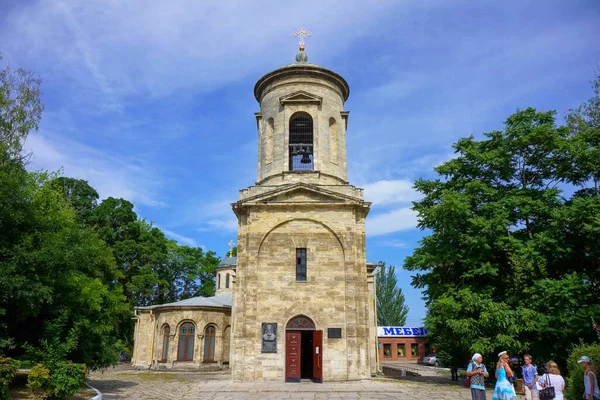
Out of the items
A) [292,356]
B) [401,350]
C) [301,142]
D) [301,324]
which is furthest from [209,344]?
[401,350]

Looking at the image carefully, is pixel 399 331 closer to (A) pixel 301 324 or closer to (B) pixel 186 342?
(B) pixel 186 342

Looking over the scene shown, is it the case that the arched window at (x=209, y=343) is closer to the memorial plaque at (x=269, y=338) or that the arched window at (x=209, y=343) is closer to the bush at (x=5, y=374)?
the memorial plaque at (x=269, y=338)

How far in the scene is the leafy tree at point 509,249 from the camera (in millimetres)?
16359

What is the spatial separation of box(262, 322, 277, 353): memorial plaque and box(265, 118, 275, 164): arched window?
7.45 metres

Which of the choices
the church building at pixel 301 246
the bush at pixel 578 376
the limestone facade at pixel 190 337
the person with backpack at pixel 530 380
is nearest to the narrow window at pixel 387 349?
the limestone facade at pixel 190 337

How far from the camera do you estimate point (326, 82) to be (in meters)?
22.4

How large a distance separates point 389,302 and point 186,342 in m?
31.2

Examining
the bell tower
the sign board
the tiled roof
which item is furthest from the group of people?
the sign board

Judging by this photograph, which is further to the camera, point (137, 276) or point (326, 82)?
point (137, 276)

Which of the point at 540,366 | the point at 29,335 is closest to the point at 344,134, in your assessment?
the point at 540,366

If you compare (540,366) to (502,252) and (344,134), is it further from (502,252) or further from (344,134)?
(344,134)

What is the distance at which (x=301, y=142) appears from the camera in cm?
2183

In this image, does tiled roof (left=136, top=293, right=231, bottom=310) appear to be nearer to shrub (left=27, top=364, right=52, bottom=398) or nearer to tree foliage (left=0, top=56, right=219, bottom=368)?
tree foliage (left=0, top=56, right=219, bottom=368)

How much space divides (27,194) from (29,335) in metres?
4.48
